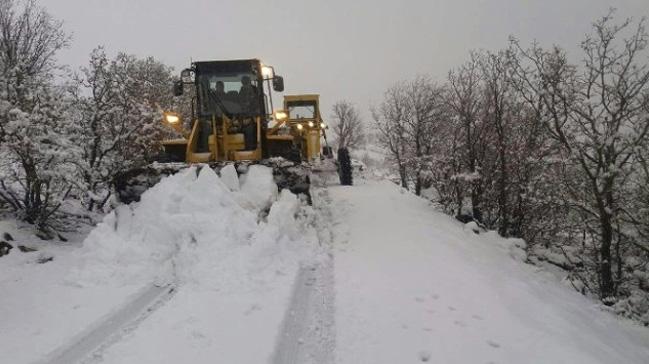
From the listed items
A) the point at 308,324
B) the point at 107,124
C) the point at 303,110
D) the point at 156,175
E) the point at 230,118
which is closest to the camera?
the point at 308,324

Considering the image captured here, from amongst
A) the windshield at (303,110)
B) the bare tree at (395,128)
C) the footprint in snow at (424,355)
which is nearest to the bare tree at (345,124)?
the bare tree at (395,128)

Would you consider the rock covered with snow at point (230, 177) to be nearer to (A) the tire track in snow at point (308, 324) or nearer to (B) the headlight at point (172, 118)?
(A) the tire track in snow at point (308, 324)

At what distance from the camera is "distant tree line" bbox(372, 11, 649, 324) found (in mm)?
9555

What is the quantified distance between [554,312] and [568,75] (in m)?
Answer: 7.16

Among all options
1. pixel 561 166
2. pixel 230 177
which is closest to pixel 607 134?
pixel 561 166

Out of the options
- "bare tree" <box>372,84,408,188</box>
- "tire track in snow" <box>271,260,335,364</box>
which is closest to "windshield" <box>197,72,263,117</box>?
"tire track in snow" <box>271,260,335,364</box>

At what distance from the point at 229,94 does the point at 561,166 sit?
8.81 metres

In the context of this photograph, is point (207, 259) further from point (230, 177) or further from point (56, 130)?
point (56, 130)

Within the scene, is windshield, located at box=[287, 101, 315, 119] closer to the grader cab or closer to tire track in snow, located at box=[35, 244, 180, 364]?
the grader cab

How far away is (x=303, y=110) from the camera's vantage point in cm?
1945

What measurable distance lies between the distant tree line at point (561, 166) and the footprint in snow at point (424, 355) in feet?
19.7

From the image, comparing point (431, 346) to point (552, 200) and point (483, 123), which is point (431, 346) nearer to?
point (552, 200)

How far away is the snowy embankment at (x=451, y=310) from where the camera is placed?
13.9 ft

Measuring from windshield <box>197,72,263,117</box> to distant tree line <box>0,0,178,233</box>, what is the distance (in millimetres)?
2819
